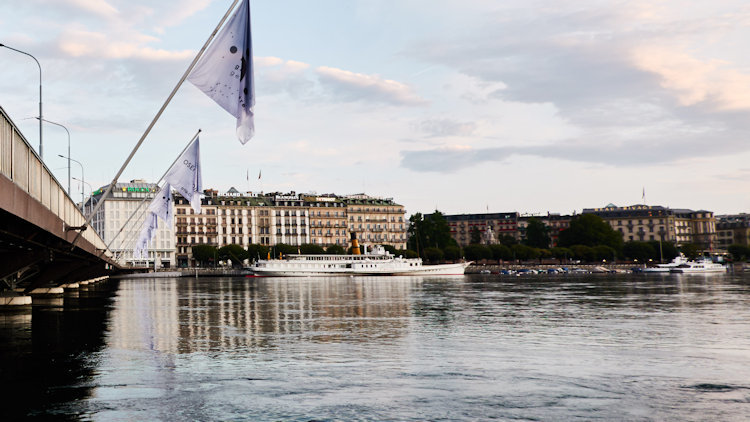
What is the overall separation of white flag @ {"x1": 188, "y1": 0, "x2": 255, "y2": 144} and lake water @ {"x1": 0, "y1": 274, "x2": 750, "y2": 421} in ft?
25.8

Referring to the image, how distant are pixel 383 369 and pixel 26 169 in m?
12.8

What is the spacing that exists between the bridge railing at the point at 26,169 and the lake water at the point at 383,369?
17.7ft

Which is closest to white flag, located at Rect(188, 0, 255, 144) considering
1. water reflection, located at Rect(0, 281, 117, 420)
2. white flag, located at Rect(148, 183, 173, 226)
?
water reflection, located at Rect(0, 281, 117, 420)

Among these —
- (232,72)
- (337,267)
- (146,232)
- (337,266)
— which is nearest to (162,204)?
(146,232)

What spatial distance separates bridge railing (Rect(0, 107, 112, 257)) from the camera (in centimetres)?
2049

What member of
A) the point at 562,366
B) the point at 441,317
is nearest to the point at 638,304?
the point at 441,317

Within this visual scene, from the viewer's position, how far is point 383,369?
2062cm

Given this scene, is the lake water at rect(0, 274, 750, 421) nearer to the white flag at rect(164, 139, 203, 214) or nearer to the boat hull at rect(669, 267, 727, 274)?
the white flag at rect(164, 139, 203, 214)

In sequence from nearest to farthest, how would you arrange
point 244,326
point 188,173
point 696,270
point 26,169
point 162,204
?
point 26,169, point 244,326, point 188,173, point 162,204, point 696,270

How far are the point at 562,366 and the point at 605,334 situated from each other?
9.73m

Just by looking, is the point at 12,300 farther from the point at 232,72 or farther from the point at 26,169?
the point at 232,72

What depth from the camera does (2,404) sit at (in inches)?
631

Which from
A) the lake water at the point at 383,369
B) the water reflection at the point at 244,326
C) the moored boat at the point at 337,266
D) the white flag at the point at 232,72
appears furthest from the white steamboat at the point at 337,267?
the white flag at the point at 232,72

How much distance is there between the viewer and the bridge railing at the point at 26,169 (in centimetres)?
2049
